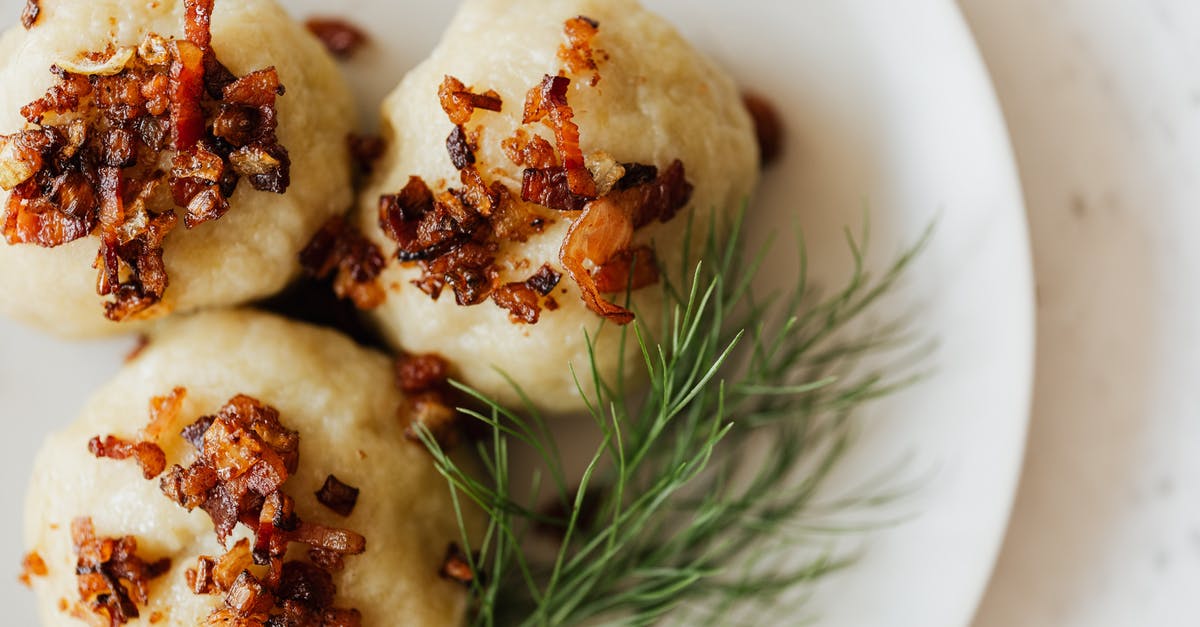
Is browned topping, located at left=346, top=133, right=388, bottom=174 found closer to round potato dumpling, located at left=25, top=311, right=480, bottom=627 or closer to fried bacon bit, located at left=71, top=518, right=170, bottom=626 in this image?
round potato dumpling, located at left=25, top=311, right=480, bottom=627

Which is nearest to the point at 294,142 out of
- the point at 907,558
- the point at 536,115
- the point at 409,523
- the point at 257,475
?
the point at 536,115

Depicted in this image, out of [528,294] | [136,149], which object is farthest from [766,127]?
[136,149]

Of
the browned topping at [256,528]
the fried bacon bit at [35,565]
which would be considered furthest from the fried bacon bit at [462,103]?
the fried bacon bit at [35,565]

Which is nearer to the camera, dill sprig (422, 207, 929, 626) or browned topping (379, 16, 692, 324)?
browned topping (379, 16, 692, 324)

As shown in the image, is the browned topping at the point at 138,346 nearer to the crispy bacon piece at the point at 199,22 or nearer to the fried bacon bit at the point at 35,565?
the fried bacon bit at the point at 35,565

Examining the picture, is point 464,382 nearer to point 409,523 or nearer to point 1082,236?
point 409,523

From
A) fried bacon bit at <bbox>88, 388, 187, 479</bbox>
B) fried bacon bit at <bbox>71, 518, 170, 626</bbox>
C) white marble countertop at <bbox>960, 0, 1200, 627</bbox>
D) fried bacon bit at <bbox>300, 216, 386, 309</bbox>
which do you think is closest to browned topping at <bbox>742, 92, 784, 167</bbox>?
white marble countertop at <bbox>960, 0, 1200, 627</bbox>
